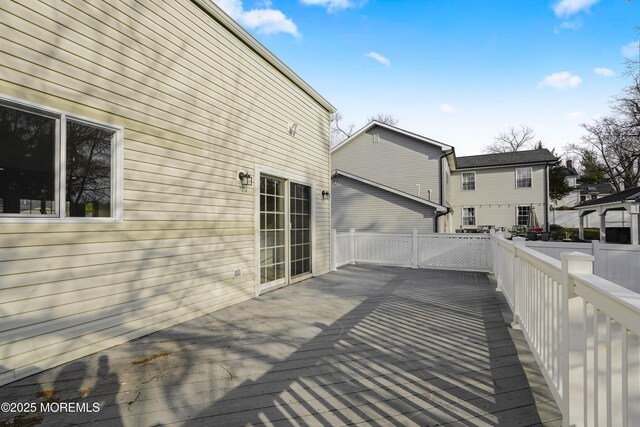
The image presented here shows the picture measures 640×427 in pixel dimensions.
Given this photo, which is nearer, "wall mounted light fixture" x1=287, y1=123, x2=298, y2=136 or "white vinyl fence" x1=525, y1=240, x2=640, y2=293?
"white vinyl fence" x1=525, y1=240, x2=640, y2=293

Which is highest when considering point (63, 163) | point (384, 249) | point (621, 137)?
point (621, 137)

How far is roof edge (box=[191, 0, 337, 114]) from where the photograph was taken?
438 centimetres

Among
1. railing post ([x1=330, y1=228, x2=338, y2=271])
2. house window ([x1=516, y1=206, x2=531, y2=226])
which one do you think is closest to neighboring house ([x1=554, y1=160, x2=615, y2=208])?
house window ([x1=516, y1=206, x2=531, y2=226])

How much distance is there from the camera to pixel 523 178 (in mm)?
17469

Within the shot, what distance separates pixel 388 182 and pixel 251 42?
33.5 feet

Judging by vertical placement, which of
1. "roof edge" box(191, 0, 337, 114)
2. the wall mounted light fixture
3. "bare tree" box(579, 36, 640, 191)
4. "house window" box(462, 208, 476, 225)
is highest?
"bare tree" box(579, 36, 640, 191)

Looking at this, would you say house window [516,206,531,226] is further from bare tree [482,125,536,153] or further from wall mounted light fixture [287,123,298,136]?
bare tree [482,125,536,153]

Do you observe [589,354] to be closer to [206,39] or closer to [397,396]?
[397,396]

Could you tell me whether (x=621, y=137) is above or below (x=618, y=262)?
above

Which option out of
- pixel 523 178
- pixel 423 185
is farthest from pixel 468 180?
pixel 423 185

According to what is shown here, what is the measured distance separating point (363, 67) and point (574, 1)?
23.7ft

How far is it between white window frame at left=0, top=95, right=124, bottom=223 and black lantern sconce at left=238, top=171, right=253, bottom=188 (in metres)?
1.89

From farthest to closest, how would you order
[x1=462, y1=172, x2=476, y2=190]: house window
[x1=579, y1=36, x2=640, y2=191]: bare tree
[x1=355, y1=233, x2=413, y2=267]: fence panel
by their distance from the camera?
[x1=462, y1=172, x2=476, y2=190]: house window → [x1=579, y1=36, x2=640, y2=191]: bare tree → [x1=355, y1=233, x2=413, y2=267]: fence panel

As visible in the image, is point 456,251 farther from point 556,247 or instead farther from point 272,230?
point 272,230
